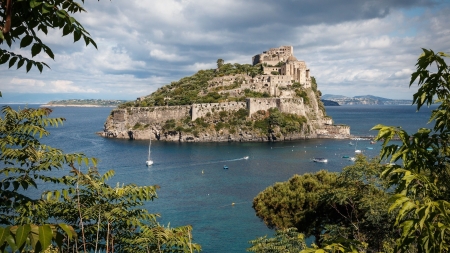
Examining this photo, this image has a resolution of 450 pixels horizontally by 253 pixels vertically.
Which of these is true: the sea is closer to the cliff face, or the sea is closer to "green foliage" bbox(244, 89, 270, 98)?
the cliff face

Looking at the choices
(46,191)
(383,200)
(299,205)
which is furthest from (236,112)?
(46,191)

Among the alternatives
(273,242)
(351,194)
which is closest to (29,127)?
(273,242)

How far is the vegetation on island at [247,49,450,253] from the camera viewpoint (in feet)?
8.40

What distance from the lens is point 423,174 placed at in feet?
10.5

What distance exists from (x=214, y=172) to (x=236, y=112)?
26538 mm

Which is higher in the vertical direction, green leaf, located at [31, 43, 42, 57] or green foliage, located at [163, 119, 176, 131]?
green leaf, located at [31, 43, 42, 57]

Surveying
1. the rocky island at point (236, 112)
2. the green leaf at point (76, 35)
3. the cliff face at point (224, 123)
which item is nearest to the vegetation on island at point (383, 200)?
→ the green leaf at point (76, 35)

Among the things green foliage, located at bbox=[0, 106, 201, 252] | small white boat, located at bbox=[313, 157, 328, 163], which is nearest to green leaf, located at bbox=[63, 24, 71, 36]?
green foliage, located at bbox=[0, 106, 201, 252]

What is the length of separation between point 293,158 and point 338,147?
42.0ft

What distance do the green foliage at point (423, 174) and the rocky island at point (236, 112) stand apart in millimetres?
58883

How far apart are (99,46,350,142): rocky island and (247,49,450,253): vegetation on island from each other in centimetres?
4493

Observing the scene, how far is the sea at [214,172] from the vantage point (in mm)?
23016

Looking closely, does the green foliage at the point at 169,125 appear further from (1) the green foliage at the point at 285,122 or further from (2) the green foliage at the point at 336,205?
(2) the green foliage at the point at 336,205

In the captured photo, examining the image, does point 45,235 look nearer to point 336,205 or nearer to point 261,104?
point 336,205
